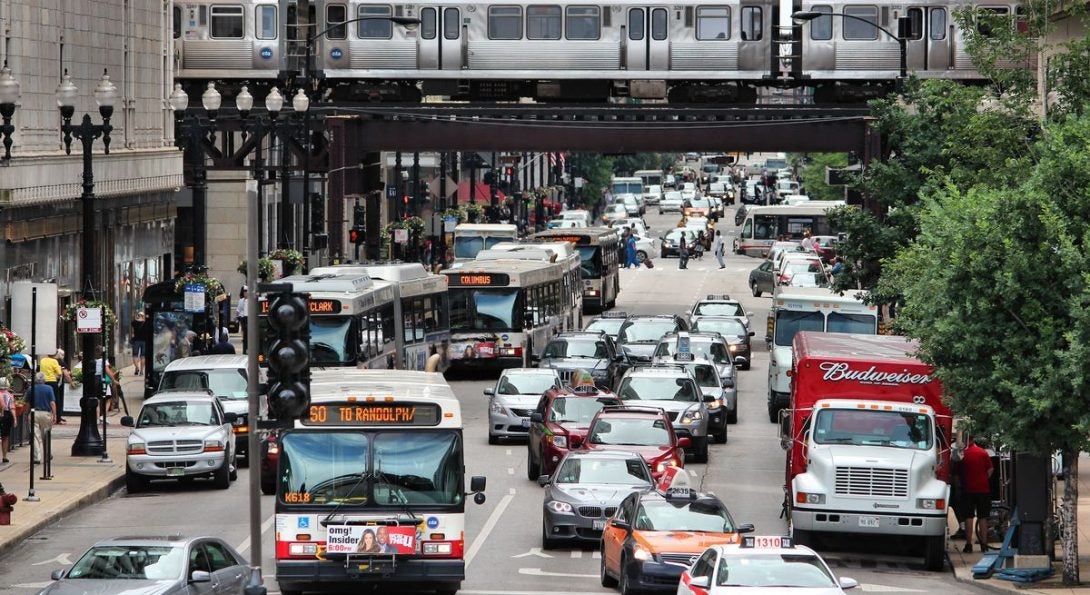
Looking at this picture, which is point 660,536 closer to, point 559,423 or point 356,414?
point 356,414

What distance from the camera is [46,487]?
30.3 m

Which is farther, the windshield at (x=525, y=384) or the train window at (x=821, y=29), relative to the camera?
the train window at (x=821, y=29)

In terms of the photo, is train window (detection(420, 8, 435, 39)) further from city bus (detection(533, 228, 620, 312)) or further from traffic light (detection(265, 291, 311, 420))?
traffic light (detection(265, 291, 311, 420))

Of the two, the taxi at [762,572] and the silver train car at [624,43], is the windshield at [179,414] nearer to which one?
the taxi at [762,572]

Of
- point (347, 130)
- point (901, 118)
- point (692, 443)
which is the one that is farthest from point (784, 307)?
point (347, 130)

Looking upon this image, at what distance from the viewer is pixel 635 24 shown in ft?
185

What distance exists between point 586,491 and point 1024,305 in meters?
5.78

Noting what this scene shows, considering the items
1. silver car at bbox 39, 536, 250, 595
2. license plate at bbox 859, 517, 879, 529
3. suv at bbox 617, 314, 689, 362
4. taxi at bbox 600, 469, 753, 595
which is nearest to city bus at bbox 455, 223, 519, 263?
suv at bbox 617, 314, 689, 362

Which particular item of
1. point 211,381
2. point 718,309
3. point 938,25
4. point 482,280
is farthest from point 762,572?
point 938,25

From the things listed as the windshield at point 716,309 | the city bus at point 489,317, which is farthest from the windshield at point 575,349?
the windshield at point 716,309

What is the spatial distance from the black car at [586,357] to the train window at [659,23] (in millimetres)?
14733

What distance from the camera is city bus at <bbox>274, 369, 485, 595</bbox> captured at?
19.6 m

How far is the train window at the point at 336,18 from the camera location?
5716 cm

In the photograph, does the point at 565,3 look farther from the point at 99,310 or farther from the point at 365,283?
the point at 99,310
